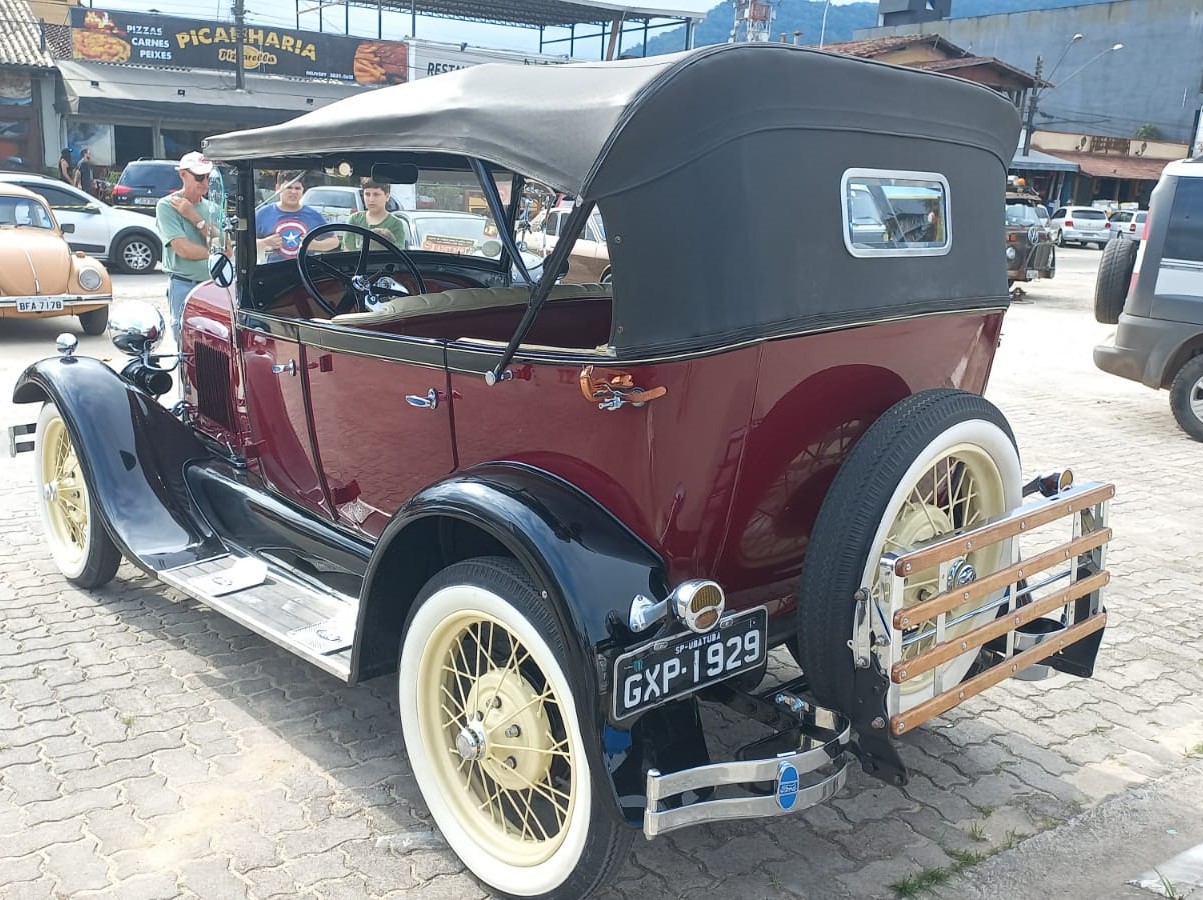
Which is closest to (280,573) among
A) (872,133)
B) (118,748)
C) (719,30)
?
(118,748)

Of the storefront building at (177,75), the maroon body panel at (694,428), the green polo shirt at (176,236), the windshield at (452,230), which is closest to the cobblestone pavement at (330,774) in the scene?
the maroon body panel at (694,428)

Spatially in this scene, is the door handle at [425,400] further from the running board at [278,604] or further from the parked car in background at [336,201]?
the parked car in background at [336,201]

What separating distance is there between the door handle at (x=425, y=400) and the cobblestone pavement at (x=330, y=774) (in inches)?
42.7

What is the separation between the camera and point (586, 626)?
2.17m

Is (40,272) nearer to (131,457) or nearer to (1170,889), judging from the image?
(131,457)

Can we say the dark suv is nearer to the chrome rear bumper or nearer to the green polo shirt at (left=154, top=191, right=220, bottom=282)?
the green polo shirt at (left=154, top=191, right=220, bottom=282)

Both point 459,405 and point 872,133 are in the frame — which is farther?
point 459,405

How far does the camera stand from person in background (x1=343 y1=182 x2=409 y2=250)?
383cm

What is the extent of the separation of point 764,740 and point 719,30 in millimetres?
84737

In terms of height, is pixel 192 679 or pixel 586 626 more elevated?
pixel 586 626

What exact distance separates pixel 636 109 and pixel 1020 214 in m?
18.2

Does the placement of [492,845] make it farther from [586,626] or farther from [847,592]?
[847,592]

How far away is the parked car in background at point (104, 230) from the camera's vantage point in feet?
47.3

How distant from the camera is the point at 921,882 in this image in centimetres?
256
